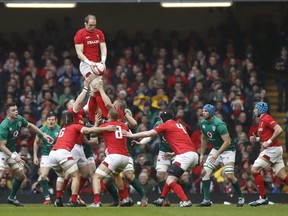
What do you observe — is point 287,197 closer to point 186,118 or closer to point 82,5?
point 186,118

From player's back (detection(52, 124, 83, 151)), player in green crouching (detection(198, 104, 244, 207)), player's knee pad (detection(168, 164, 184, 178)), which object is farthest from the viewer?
player in green crouching (detection(198, 104, 244, 207))

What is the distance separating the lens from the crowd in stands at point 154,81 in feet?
101

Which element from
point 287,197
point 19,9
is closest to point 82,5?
point 19,9

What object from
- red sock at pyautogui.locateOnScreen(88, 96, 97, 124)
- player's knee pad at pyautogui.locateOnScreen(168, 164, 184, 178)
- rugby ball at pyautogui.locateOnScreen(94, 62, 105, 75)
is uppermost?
rugby ball at pyautogui.locateOnScreen(94, 62, 105, 75)

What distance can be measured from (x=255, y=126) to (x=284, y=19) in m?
5.37

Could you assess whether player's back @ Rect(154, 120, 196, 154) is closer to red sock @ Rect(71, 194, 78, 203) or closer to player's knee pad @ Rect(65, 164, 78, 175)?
player's knee pad @ Rect(65, 164, 78, 175)

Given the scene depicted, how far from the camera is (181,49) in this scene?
35.8 m

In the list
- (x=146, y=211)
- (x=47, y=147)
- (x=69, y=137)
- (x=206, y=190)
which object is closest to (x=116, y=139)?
(x=69, y=137)

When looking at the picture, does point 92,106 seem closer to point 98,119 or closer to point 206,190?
point 98,119

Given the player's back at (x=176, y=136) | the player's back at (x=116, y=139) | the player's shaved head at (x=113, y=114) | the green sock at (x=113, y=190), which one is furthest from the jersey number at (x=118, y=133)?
the green sock at (x=113, y=190)

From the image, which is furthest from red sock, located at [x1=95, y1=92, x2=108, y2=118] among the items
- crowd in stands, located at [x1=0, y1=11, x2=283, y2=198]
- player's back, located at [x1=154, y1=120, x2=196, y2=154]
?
crowd in stands, located at [x1=0, y1=11, x2=283, y2=198]

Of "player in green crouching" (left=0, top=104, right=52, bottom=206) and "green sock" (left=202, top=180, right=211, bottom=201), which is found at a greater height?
"player in green crouching" (left=0, top=104, right=52, bottom=206)

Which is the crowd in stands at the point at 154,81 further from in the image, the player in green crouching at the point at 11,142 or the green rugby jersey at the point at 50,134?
the player in green crouching at the point at 11,142

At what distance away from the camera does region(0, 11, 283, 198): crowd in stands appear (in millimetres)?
30844
